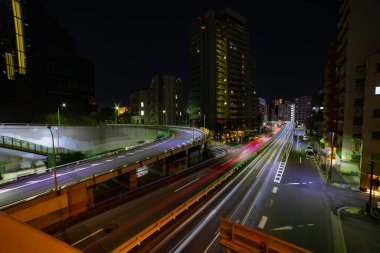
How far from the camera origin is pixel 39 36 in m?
72.1

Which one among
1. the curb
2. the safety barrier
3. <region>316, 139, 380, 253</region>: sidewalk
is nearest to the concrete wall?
the safety barrier

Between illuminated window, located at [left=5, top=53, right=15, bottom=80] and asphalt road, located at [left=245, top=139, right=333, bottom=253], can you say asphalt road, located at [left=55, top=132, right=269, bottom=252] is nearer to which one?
asphalt road, located at [left=245, top=139, right=333, bottom=253]

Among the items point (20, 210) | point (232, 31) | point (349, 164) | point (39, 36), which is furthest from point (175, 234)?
point (232, 31)

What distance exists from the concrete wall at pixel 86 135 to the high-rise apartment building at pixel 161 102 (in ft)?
133

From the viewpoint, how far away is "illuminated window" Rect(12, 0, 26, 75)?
215 ft

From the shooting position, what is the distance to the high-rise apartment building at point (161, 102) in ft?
359

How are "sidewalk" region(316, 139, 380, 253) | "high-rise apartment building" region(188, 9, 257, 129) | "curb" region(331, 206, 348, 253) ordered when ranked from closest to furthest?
"curb" region(331, 206, 348, 253)
"sidewalk" region(316, 139, 380, 253)
"high-rise apartment building" region(188, 9, 257, 129)

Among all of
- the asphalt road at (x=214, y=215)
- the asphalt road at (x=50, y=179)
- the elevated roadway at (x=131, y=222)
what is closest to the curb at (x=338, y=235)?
the asphalt road at (x=214, y=215)

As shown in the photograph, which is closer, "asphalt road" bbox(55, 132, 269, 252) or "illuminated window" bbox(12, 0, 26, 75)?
"asphalt road" bbox(55, 132, 269, 252)

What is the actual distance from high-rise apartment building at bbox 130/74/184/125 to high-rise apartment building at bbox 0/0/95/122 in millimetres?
39826

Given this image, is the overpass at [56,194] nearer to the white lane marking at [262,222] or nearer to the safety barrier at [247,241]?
the safety barrier at [247,241]

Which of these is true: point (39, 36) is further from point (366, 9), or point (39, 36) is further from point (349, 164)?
point (349, 164)

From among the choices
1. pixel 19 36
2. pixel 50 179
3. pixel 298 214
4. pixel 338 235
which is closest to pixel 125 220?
pixel 50 179

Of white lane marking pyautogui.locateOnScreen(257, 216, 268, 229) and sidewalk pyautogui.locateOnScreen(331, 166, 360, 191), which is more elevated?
white lane marking pyautogui.locateOnScreen(257, 216, 268, 229)
